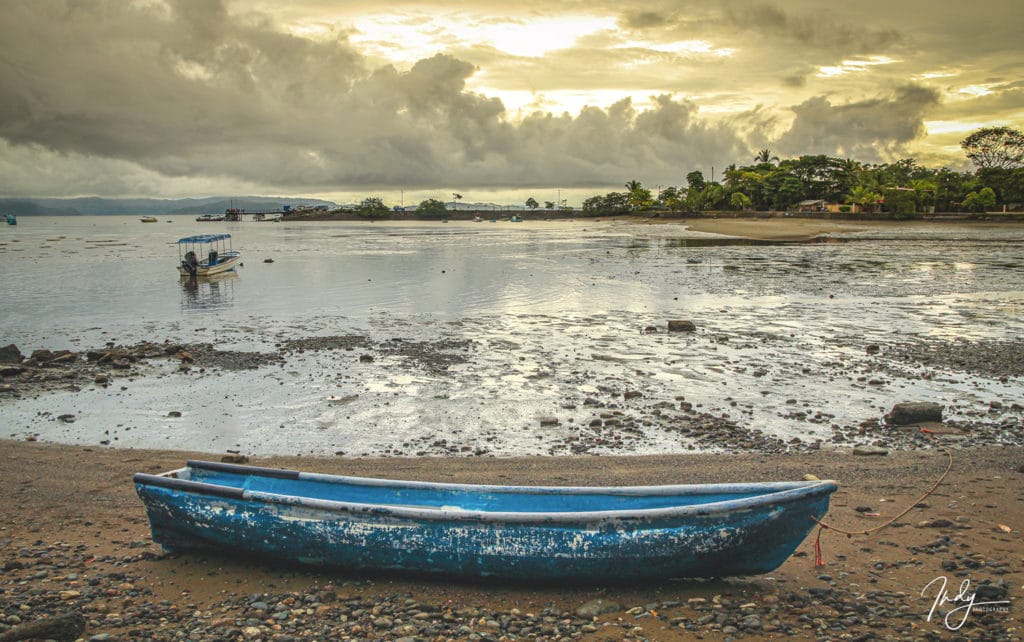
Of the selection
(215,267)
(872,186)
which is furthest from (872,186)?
(215,267)

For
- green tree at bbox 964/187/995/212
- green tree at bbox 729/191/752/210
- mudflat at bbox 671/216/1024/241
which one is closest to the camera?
mudflat at bbox 671/216/1024/241

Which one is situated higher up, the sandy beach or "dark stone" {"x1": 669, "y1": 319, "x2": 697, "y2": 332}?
"dark stone" {"x1": 669, "y1": 319, "x2": 697, "y2": 332}

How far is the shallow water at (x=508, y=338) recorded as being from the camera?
1359 cm

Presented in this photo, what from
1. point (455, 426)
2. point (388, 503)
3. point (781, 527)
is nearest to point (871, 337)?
point (455, 426)

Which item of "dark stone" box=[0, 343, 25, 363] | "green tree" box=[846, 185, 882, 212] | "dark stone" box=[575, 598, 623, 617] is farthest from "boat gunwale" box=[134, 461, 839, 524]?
"green tree" box=[846, 185, 882, 212]

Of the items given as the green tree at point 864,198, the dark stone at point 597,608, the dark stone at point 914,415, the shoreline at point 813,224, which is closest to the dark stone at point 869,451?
the dark stone at point 914,415

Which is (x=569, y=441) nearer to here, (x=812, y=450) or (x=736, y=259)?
(x=812, y=450)

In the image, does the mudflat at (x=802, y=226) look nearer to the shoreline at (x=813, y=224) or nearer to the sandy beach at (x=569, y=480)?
the shoreline at (x=813, y=224)

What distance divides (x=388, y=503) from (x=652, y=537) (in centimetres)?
298

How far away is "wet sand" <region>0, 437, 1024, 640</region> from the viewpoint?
21.5ft

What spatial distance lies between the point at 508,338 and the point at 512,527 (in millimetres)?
15413

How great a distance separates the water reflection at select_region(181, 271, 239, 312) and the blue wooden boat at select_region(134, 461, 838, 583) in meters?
25.5

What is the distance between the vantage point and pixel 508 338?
72.8ft
